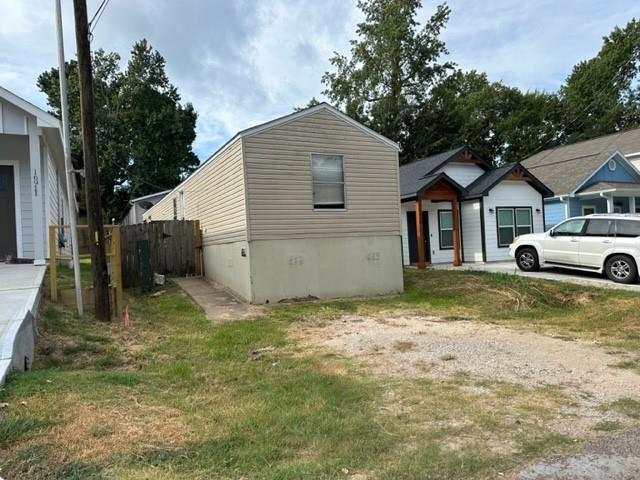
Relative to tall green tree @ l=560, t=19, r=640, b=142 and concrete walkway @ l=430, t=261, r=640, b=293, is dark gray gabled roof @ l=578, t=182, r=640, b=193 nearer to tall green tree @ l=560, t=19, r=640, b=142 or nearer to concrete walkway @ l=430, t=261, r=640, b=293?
concrete walkway @ l=430, t=261, r=640, b=293

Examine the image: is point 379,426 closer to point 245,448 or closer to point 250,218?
point 245,448

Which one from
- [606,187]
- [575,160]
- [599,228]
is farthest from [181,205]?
[575,160]

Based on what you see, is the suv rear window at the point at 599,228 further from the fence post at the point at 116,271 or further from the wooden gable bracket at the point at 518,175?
the fence post at the point at 116,271

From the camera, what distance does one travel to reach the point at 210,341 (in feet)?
23.2

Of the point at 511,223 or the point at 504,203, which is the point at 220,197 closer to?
the point at 504,203

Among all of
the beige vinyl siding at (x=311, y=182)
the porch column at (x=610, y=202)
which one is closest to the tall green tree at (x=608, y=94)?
the porch column at (x=610, y=202)

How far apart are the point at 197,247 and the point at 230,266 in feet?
12.7

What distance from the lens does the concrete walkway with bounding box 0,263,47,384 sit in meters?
4.27

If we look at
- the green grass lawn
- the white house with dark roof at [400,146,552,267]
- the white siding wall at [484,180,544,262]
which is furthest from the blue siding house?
the green grass lawn

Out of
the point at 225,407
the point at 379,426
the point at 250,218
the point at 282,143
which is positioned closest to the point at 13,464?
the point at 225,407

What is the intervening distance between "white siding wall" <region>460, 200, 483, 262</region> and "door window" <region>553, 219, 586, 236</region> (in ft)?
14.4

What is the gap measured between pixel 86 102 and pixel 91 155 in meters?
0.84

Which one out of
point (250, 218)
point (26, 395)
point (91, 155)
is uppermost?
point (91, 155)

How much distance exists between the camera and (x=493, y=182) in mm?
17188
